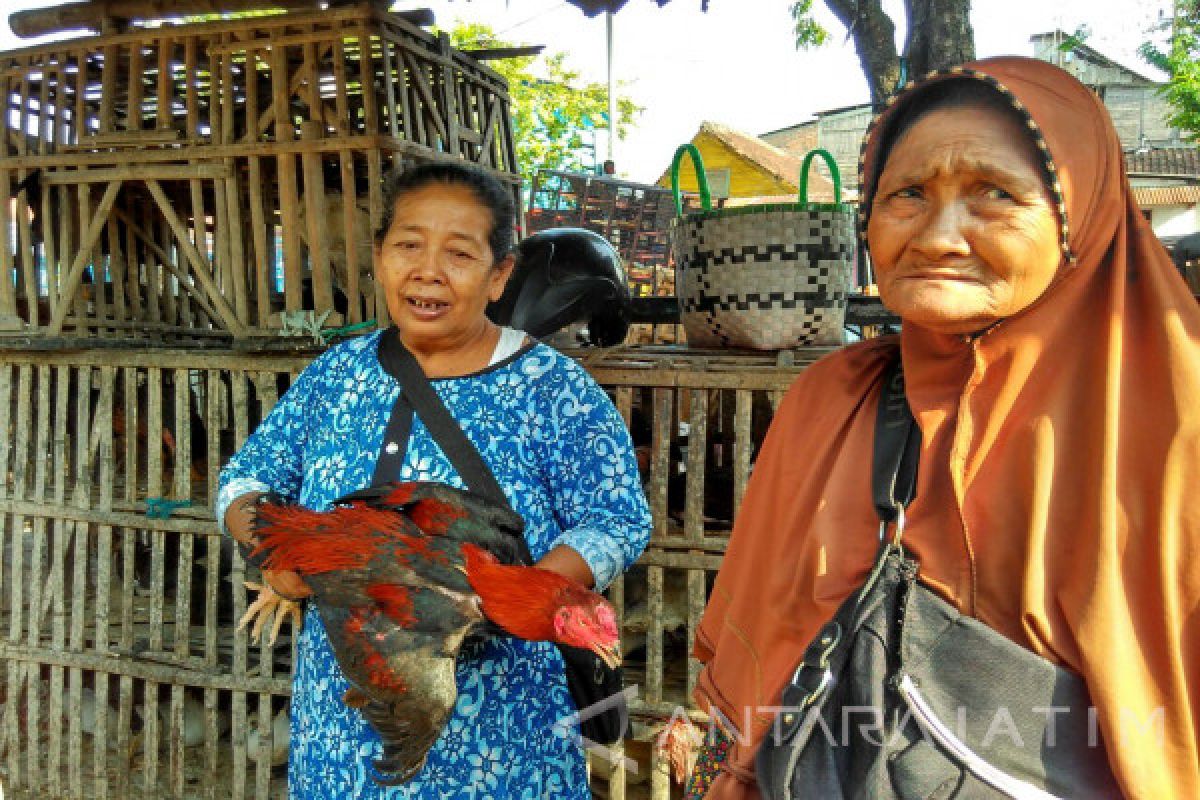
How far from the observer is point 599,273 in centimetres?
347

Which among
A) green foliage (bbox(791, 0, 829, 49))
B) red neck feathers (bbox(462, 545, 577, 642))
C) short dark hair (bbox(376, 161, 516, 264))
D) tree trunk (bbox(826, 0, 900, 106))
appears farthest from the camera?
green foliage (bbox(791, 0, 829, 49))

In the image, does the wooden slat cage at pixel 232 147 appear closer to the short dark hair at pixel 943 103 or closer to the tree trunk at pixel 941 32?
the tree trunk at pixel 941 32

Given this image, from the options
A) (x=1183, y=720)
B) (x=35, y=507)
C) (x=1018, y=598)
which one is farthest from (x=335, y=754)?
(x=35, y=507)

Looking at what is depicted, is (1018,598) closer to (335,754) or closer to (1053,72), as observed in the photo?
(1053,72)

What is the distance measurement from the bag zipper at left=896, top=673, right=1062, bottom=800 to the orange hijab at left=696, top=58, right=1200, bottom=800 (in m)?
0.10

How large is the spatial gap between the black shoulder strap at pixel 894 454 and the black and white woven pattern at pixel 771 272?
5.58ft

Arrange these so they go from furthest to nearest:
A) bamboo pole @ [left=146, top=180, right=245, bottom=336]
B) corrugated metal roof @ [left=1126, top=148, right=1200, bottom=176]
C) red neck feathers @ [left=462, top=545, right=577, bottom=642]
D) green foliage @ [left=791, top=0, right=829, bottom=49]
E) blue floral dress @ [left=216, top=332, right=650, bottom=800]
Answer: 1. corrugated metal roof @ [left=1126, top=148, right=1200, bottom=176]
2. green foliage @ [left=791, top=0, right=829, bottom=49]
3. bamboo pole @ [left=146, top=180, right=245, bottom=336]
4. blue floral dress @ [left=216, top=332, right=650, bottom=800]
5. red neck feathers @ [left=462, top=545, right=577, bottom=642]

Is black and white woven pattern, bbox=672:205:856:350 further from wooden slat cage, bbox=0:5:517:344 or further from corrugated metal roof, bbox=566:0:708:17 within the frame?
wooden slat cage, bbox=0:5:517:344

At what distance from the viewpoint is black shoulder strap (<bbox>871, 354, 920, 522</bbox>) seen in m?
1.15

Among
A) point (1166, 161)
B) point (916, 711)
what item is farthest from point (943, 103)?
point (1166, 161)

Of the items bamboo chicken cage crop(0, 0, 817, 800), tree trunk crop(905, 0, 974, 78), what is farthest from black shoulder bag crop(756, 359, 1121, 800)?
tree trunk crop(905, 0, 974, 78)

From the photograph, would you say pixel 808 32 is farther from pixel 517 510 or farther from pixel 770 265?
pixel 517 510

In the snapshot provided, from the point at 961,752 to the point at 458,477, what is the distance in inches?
43.5

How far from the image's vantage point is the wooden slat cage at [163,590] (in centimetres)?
298
